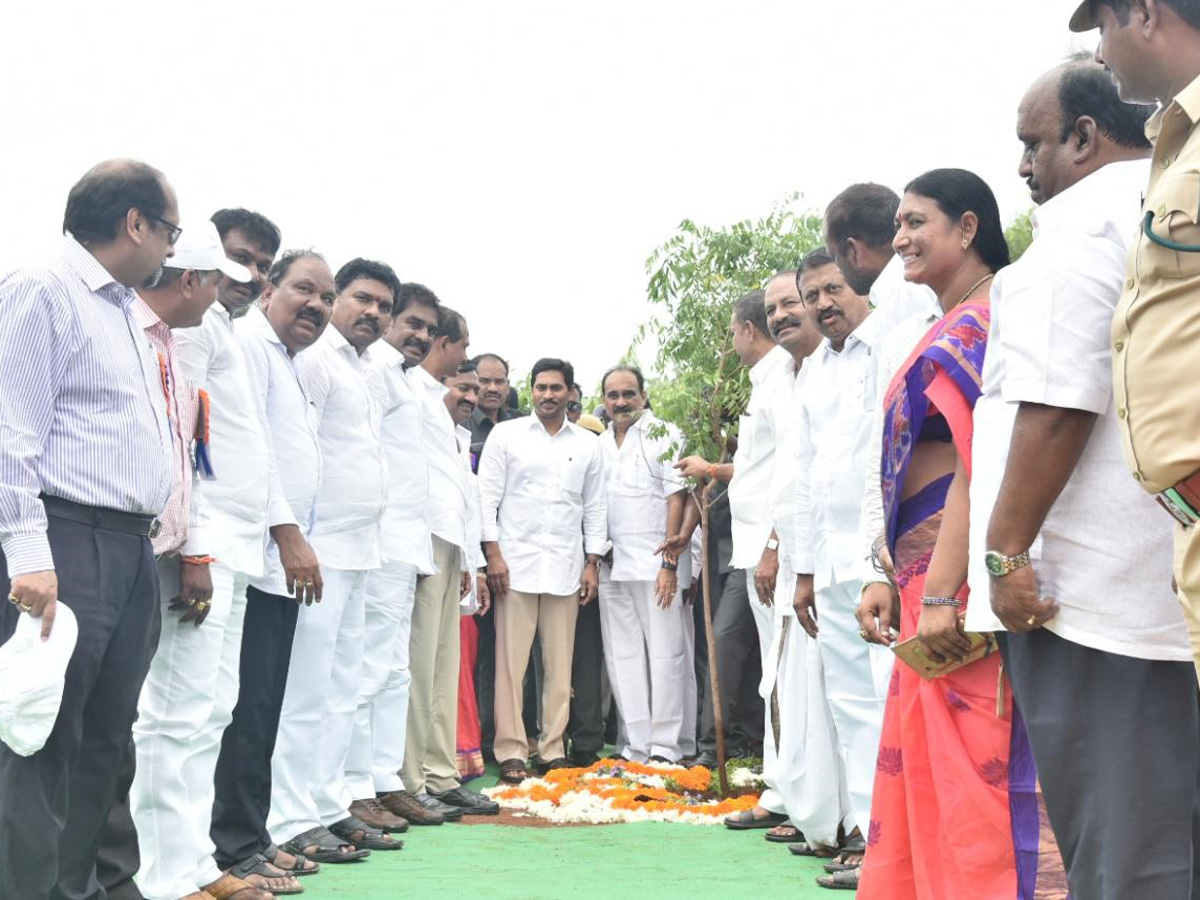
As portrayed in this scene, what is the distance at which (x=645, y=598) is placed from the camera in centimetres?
988

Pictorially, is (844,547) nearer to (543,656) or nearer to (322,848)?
(322,848)

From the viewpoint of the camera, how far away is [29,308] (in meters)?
3.83

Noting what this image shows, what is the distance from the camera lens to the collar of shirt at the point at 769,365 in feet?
24.2

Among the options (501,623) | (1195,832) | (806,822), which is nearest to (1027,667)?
(1195,832)

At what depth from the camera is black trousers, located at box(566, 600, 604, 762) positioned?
980cm

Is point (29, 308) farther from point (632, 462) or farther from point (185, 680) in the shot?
point (632, 462)

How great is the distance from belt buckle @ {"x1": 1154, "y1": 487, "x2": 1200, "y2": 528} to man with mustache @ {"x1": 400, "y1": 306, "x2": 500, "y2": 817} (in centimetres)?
579

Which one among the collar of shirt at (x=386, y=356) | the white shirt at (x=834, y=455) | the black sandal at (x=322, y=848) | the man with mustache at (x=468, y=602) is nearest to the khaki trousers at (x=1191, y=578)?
the white shirt at (x=834, y=455)

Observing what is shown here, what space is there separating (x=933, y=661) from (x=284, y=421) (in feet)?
10.8

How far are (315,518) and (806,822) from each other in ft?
8.66

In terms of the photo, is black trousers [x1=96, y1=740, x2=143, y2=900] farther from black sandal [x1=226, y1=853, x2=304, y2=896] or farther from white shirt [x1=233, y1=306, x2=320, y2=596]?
white shirt [x1=233, y1=306, x2=320, y2=596]

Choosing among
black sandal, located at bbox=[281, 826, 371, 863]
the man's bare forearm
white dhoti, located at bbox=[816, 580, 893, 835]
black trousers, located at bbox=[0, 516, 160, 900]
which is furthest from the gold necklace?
black sandal, located at bbox=[281, 826, 371, 863]

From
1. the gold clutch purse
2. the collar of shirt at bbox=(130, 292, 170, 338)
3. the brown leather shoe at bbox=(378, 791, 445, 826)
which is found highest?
the collar of shirt at bbox=(130, 292, 170, 338)

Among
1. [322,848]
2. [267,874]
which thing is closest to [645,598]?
[322,848]
